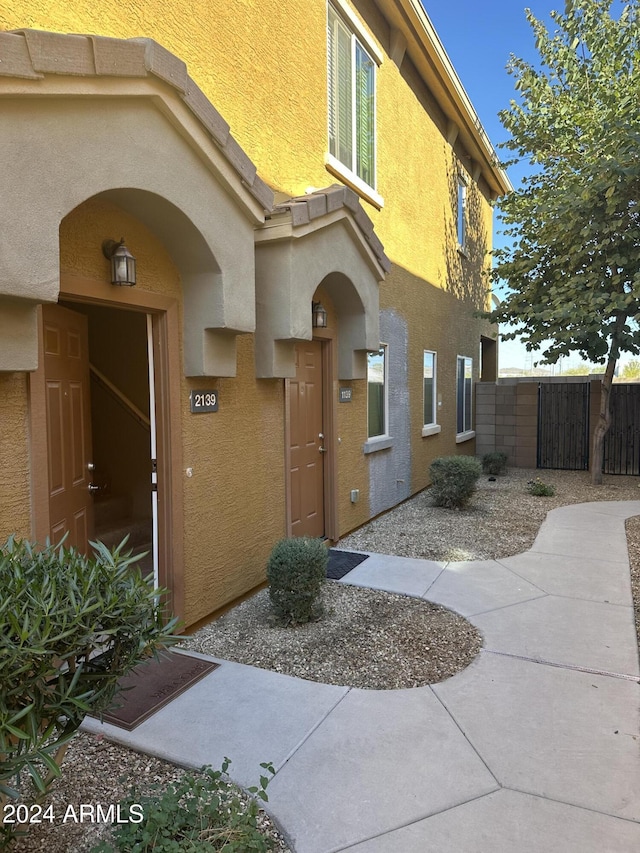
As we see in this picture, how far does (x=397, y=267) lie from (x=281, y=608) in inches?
239

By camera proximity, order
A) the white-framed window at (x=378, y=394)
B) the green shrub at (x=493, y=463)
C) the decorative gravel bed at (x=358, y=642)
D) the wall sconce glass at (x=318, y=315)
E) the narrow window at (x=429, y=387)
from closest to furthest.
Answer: the decorative gravel bed at (x=358, y=642) → the wall sconce glass at (x=318, y=315) → the white-framed window at (x=378, y=394) → the narrow window at (x=429, y=387) → the green shrub at (x=493, y=463)

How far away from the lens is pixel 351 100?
740cm

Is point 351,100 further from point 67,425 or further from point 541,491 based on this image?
point 541,491

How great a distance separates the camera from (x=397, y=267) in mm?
8945

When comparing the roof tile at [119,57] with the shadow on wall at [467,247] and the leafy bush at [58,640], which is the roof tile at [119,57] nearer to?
the leafy bush at [58,640]

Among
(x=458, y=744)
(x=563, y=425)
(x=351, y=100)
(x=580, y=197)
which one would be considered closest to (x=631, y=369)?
(x=563, y=425)

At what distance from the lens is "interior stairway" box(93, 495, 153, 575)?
19.6ft

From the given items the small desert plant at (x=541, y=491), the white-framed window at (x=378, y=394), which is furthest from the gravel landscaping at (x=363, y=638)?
the white-framed window at (x=378, y=394)

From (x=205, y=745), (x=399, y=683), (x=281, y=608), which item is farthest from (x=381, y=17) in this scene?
(x=205, y=745)

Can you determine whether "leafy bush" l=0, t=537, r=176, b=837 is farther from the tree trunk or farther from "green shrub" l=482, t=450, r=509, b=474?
"green shrub" l=482, t=450, r=509, b=474

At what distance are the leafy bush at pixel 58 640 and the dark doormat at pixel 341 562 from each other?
3.85 meters

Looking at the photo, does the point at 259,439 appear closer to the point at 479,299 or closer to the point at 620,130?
the point at 620,130

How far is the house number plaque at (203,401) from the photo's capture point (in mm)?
4559

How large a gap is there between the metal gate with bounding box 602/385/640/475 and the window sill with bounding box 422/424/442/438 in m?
4.63
